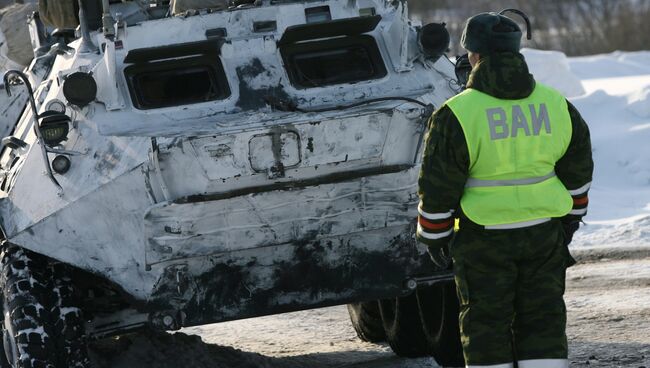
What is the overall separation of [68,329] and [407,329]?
2.38 metres

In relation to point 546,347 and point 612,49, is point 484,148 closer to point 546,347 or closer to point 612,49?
point 546,347

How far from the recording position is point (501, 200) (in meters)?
5.75

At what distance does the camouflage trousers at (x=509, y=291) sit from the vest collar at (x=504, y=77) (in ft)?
1.67

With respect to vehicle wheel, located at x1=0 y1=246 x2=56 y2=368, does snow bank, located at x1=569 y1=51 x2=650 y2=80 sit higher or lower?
lower

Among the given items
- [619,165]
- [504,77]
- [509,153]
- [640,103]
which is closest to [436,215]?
[509,153]

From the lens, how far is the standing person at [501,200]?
5.70 metres

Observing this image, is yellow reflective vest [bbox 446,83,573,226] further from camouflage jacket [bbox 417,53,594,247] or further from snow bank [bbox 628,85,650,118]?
snow bank [bbox 628,85,650,118]

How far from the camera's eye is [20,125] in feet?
26.9

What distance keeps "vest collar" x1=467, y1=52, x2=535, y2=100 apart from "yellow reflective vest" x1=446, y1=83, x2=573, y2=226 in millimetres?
29

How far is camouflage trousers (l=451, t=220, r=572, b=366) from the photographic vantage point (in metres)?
5.76

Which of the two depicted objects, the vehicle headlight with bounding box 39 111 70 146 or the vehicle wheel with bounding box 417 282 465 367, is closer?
the vehicle headlight with bounding box 39 111 70 146

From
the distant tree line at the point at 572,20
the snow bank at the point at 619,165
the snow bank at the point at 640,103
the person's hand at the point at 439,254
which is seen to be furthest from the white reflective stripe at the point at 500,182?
the distant tree line at the point at 572,20

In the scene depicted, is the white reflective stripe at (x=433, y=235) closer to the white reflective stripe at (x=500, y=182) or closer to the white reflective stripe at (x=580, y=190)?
the white reflective stripe at (x=500, y=182)

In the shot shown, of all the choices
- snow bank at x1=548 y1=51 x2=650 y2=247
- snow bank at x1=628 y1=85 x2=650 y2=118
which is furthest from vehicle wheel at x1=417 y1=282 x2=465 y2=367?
snow bank at x1=628 y1=85 x2=650 y2=118
